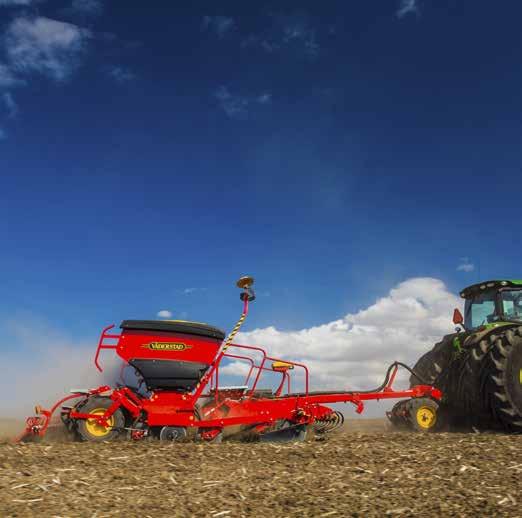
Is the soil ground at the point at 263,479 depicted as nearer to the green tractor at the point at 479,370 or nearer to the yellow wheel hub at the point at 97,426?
the yellow wheel hub at the point at 97,426

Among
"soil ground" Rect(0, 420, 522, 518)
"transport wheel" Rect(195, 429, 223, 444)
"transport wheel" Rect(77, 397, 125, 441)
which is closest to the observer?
"soil ground" Rect(0, 420, 522, 518)

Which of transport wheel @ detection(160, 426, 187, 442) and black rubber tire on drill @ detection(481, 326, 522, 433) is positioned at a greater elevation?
black rubber tire on drill @ detection(481, 326, 522, 433)

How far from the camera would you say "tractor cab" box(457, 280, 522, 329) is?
1058 cm

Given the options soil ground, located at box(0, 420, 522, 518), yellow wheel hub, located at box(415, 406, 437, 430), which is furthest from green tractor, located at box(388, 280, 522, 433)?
soil ground, located at box(0, 420, 522, 518)

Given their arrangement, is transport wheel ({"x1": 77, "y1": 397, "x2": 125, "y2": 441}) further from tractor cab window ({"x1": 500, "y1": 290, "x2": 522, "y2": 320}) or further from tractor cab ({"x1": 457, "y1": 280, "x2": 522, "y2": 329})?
tractor cab window ({"x1": 500, "y1": 290, "x2": 522, "y2": 320})

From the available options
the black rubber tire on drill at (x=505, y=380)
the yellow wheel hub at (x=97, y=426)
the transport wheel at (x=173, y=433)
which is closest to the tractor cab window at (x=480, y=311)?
the black rubber tire on drill at (x=505, y=380)

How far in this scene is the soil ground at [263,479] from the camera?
465cm

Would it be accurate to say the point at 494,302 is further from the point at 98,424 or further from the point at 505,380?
the point at 98,424

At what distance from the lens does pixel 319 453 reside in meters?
6.70

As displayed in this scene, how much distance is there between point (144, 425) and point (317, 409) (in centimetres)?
269

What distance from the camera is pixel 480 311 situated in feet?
36.9

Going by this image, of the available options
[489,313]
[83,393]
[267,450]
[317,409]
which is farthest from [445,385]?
[83,393]

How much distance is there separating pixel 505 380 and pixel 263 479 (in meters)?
5.16

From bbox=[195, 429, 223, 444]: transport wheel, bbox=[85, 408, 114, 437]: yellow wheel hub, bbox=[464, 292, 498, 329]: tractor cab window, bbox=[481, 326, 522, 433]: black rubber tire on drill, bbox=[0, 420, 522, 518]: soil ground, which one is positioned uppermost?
bbox=[464, 292, 498, 329]: tractor cab window
